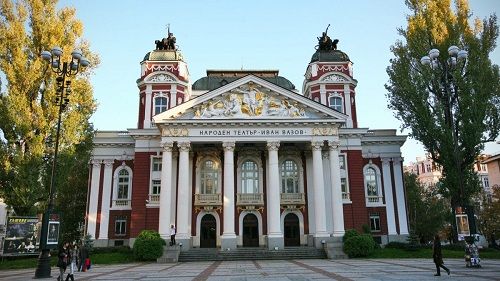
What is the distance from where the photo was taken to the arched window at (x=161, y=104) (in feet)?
122

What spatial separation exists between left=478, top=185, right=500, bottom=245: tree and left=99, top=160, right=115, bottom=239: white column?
38.1 m

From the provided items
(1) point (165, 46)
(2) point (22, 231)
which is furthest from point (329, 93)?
(2) point (22, 231)

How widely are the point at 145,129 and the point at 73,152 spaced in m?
8.65

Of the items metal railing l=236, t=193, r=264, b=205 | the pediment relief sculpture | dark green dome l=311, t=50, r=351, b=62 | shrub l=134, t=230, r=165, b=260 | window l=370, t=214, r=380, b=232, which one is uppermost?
dark green dome l=311, t=50, r=351, b=62

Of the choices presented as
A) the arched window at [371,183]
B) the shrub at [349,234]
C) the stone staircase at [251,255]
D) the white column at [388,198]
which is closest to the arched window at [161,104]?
the stone staircase at [251,255]

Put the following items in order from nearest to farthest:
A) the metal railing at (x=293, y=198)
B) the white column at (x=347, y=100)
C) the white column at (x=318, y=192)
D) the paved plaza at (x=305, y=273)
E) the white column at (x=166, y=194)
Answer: the paved plaza at (x=305, y=273), the white column at (x=166, y=194), the white column at (x=318, y=192), the metal railing at (x=293, y=198), the white column at (x=347, y=100)

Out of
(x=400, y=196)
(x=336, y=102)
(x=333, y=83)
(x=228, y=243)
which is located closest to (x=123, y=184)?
(x=228, y=243)

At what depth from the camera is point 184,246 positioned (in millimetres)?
29219

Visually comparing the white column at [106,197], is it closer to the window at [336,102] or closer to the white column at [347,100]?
the window at [336,102]

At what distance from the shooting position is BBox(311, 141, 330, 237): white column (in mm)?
30069

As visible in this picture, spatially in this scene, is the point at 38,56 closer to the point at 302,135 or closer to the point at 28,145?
the point at 28,145

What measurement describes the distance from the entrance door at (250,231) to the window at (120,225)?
421 inches

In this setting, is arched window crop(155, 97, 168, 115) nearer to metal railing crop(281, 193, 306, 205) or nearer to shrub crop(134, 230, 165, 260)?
shrub crop(134, 230, 165, 260)

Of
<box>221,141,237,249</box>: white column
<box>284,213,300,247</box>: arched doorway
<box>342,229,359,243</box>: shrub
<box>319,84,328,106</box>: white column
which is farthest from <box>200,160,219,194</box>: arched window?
<box>319,84,328,106</box>: white column
